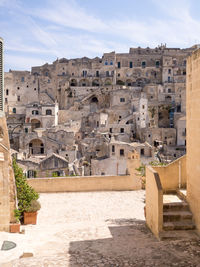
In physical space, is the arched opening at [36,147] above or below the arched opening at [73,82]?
below

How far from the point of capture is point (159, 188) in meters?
7.33

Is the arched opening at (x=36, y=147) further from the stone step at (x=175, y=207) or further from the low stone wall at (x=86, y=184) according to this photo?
the stone step at (x=175, y=207)

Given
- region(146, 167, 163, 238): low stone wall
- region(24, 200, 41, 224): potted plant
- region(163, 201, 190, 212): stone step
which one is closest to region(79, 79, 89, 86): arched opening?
region(24, 200, 41, 224): potted plant

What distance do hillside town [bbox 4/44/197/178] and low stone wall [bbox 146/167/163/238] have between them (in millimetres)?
23721

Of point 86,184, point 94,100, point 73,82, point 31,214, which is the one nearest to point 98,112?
point 94,100

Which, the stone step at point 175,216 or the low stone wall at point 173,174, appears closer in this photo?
the stone step at point 175,216

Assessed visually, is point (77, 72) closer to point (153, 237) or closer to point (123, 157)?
point (123, 157)

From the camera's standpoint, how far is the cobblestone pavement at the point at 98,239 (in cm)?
607

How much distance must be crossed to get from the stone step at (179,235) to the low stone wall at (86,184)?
6.17 metres

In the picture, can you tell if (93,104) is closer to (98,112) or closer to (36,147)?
(98,112)

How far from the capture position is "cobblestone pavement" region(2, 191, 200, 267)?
6.07 meters

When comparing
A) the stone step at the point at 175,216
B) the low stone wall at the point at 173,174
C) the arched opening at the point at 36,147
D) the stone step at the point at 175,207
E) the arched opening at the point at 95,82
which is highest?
the arched opening at the point at 95,82

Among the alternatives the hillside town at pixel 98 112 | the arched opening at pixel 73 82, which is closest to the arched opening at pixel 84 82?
the hillside town at pixel 98 112

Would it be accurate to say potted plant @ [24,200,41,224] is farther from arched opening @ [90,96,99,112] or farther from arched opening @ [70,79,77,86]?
arched opening @ [70,79,77,86]
